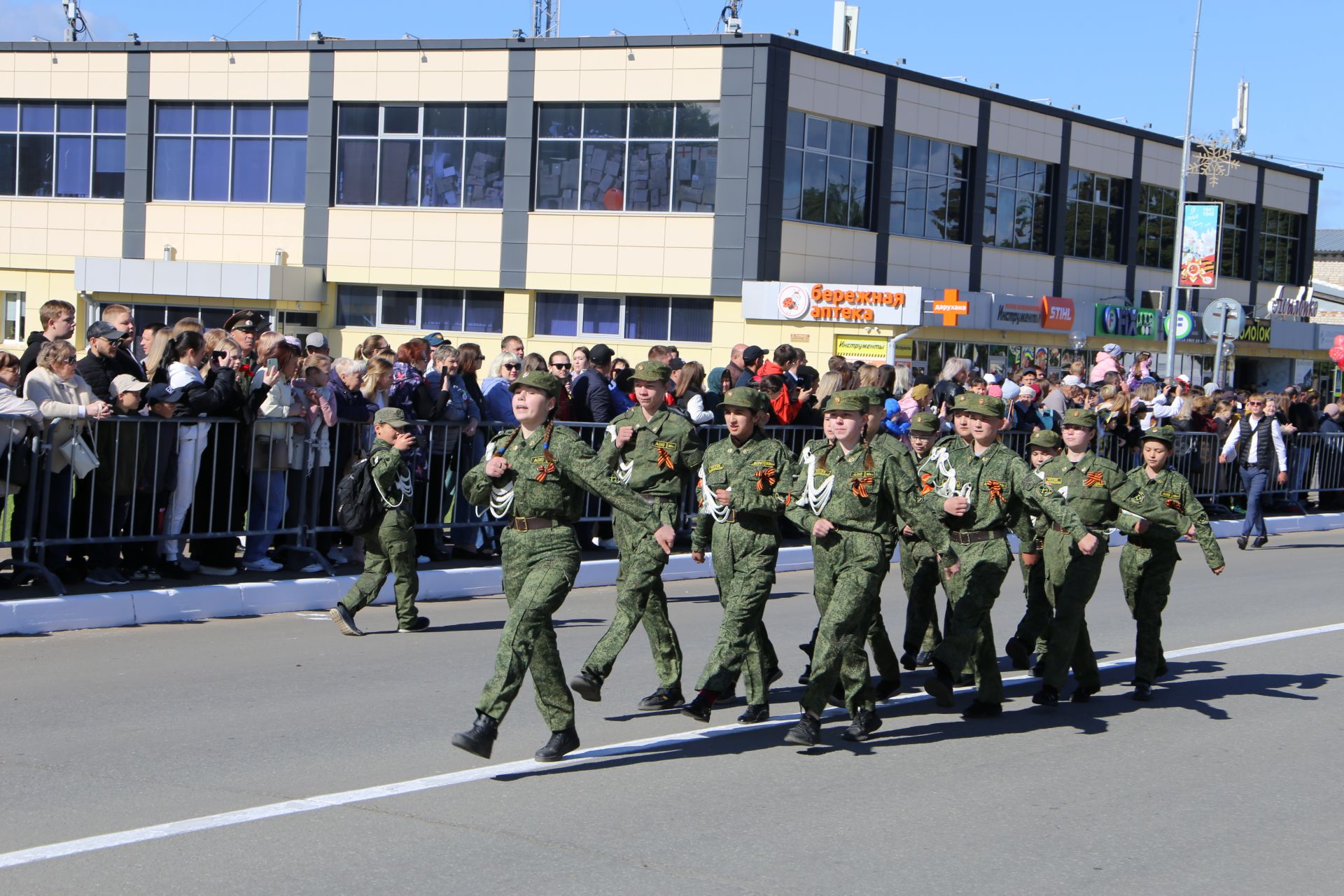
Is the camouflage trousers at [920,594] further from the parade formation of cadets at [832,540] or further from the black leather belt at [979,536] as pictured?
the black leather belt at [979,536]

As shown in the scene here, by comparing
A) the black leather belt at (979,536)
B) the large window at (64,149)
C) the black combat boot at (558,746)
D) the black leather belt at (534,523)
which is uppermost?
the large window at (64,149)

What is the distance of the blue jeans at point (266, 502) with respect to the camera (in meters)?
11.2

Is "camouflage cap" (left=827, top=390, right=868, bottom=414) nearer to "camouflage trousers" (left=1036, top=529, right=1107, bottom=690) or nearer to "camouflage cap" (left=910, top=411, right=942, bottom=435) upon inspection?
"camouflage trousers" (left=1036, top=529, right=1107, bottom=690)

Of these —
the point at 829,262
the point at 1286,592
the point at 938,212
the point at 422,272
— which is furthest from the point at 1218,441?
the point at 422,272

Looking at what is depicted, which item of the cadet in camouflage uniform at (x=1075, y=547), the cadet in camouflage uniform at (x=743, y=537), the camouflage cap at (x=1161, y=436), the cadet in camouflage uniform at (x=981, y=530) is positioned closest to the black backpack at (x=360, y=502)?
the cadet in camouflage uniform at (x=743, y=537)

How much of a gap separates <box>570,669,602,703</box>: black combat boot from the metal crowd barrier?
454cm

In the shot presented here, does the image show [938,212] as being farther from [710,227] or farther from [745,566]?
[745,566]

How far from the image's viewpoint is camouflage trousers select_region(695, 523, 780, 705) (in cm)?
752

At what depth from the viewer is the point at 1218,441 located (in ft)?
67.7

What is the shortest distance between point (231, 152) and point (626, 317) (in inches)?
413

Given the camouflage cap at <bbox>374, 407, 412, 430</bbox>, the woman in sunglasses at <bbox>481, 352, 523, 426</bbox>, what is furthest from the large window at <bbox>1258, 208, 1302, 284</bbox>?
the camouflage cap at <bbox>374, 407, 412, 430</bbox>

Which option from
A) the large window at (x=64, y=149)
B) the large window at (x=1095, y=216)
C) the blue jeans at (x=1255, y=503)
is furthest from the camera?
the large window at (x=1095, y=216)

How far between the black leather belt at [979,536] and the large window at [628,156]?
2440 cm

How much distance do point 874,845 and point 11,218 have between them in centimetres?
3517
